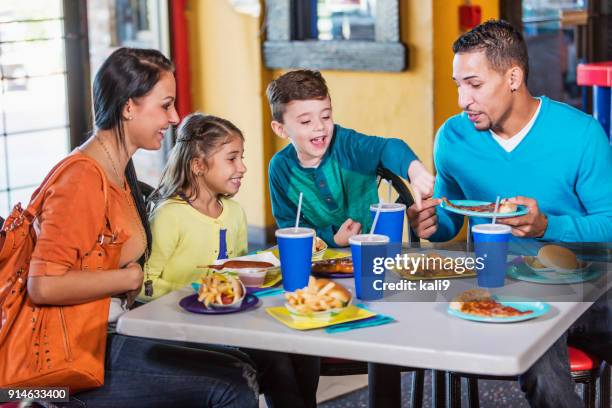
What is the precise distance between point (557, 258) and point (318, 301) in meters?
0.57

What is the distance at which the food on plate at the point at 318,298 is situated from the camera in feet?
5.87

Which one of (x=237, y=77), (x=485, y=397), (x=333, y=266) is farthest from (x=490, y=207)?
(x=237, y=77)

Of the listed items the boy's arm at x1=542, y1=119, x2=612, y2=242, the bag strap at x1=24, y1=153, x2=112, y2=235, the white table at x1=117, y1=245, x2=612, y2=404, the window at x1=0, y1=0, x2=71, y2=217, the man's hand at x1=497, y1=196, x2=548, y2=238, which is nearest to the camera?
the white table at x1=117, y1=245, x2=612, y2=404

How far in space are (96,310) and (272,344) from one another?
467mm

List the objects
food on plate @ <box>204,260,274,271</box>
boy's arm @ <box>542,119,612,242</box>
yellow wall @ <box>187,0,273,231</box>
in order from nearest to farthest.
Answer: food on plate @ <box>204,260,274,271</box> → boy's arm @ <box>542,119,612,242</box> → yellow wall @ <box>187,0,273,231</box>

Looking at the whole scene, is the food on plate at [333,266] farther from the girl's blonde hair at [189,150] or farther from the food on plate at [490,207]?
the girl's blonde hair at [189,150]

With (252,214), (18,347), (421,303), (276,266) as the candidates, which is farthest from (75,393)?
(252,214)

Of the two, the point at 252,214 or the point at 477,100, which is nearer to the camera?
the point at 477,100

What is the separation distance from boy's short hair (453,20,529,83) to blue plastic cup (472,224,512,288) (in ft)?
2.24

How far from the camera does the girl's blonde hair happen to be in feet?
8.28

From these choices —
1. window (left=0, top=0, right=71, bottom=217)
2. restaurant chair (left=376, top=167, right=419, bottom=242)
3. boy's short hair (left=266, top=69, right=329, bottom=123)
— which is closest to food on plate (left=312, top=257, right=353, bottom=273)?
restaurant chair (left=376, top=167, right=419, bottom=242)

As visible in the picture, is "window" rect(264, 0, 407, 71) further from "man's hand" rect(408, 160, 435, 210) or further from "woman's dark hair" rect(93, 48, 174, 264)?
"woman's dark hair" rect(93, 48, 174, 264)

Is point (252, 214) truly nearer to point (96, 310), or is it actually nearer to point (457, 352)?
point (96, 310)

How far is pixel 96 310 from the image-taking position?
6.63ft
